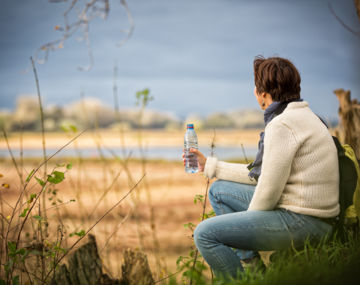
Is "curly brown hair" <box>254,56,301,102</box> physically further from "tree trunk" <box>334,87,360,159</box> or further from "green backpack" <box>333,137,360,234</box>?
"tree trunk" <box>334,87,360,159</box>

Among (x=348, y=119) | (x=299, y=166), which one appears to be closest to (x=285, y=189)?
(x=299, y=166)

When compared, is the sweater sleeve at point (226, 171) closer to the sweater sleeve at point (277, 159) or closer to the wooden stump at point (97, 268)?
the sweater sleeve at point (277, 159)

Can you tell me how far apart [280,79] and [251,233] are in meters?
0.72

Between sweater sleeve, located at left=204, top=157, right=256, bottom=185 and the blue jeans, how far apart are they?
431mm

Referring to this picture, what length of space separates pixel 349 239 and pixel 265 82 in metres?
0.85

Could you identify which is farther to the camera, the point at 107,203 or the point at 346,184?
the point at 107,203

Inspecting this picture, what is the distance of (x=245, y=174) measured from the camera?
6.53 feet

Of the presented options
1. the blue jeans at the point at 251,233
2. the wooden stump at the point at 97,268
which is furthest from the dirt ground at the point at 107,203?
the blue jeans at the point at 251,233

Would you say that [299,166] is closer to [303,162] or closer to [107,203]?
[303,162]

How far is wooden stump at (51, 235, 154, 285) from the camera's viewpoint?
2352 mm

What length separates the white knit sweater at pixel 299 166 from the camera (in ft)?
4.89

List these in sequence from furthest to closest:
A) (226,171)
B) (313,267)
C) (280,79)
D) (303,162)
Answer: (226,171) → (280,79) → (303,162) → (313,267)

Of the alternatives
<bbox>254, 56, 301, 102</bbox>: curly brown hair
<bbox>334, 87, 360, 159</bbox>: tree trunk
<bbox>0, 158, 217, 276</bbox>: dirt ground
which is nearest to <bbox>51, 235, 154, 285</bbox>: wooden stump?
<bbox>0, 158, 217, 276</bbox>: dirt ground

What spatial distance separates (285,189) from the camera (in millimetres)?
1573
